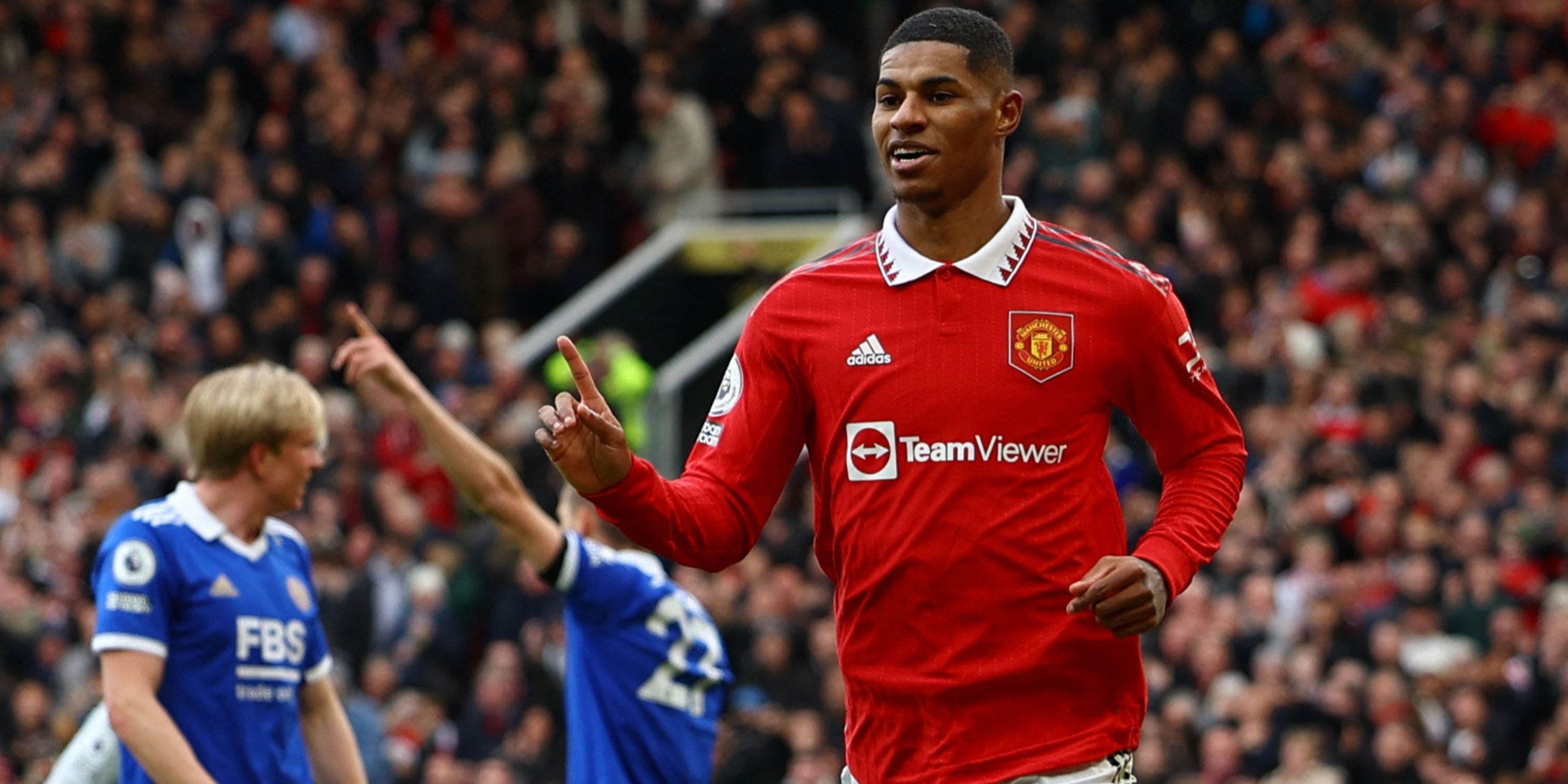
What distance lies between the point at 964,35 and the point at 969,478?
88 cm

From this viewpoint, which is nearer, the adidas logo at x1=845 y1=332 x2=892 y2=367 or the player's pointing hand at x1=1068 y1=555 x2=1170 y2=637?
the player's pointing hand at x1=1068 y1=555 x2=1170 y2=637

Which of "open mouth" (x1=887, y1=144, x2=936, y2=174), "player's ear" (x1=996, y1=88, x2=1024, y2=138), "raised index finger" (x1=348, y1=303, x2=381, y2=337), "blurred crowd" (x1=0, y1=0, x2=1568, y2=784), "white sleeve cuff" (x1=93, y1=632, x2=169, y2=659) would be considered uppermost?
"player's ear" (x1=996, y1=88, x2=1024, y2=138)

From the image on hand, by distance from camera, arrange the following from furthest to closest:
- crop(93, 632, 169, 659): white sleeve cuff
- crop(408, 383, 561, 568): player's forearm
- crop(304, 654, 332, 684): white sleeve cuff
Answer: crop(408, 383, 561, 568): player's forearm → crop(304, 654, 332, 684): white sleeve cuff → crop(93, 632, 169, 659): white sleeve cuff

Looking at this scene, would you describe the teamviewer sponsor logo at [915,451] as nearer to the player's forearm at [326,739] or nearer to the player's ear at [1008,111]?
the player's ear at [1008,111]

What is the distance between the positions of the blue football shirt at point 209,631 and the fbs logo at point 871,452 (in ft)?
6.51

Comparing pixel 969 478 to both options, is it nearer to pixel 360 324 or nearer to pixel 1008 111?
pixel 1008 111

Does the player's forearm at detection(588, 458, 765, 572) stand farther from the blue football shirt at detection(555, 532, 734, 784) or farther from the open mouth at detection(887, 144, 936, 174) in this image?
the blue football shirt at detection(555, 532, 734, 784)

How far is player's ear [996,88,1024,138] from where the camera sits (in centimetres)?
469

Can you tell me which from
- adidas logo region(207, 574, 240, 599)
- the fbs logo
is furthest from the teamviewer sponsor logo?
adidas logo region(207, 574, 240, 599)

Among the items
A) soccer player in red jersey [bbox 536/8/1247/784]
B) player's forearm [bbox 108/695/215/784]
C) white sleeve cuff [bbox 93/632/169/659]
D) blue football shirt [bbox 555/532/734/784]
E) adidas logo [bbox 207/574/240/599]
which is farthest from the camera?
blue football shirt [bbox 555/532/734/784]

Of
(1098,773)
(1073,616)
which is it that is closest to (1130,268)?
(1073,616)

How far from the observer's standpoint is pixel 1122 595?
4.24 metres

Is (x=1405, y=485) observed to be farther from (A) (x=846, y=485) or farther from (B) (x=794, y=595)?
(A) (x=846, y=485)

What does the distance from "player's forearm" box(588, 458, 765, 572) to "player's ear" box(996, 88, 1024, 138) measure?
86cm
